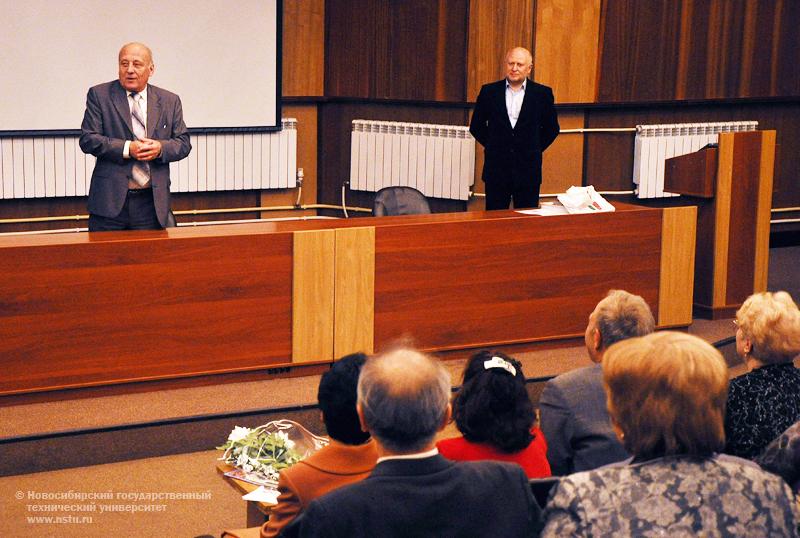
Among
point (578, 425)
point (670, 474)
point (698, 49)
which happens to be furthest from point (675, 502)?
point (698, 49)

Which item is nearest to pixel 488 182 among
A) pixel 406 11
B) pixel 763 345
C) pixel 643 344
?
pixel 406 11

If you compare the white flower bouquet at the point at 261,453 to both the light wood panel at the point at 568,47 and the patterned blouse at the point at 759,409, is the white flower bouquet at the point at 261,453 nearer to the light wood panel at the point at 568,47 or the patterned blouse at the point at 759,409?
the patterned blouse at the point at 759,409

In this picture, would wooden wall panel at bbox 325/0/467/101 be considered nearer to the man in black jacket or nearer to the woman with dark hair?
the man in black jacket

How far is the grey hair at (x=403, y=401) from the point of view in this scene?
7.08ft

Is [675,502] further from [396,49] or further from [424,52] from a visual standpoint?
[396,49]

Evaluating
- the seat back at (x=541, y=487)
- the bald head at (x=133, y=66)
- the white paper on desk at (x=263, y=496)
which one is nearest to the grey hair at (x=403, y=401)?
the seat back at (x=541, y=487)

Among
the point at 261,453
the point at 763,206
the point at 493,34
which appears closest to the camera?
the point at 261,453

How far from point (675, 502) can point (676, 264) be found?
433 centimetres

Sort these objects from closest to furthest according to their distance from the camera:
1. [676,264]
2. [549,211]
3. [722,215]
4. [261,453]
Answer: [261,453], [549,211], [676,264], [722,215]

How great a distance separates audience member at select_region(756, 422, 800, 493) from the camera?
265 centimetres

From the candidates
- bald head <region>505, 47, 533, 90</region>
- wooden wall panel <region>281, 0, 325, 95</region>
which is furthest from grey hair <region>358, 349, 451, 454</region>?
wooden wall panel <region>281, 0, 325, 95</region>

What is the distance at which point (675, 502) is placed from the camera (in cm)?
200

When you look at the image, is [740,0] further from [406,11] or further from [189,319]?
[189,319]

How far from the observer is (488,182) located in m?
7.12
